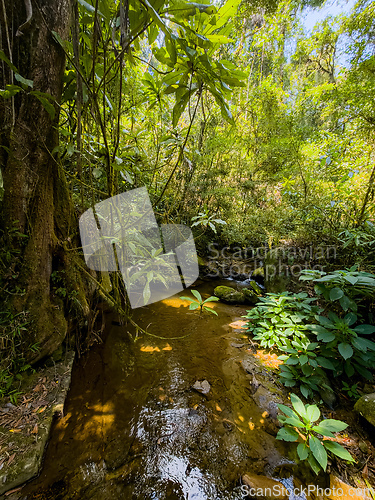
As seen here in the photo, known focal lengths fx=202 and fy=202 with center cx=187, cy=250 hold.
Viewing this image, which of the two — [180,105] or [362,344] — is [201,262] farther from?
[180,105]

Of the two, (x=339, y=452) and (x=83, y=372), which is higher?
(x=83, y=372)

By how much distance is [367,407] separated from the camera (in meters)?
1.63

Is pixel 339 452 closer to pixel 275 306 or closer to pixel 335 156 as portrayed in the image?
pixel 275 306

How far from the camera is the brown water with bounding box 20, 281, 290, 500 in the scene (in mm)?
1305

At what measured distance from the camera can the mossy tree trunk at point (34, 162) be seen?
1.51 meters

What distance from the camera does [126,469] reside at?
4.53 ft

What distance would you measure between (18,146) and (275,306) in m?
3.30

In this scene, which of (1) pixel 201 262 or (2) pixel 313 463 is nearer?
(2) pixel 313 463

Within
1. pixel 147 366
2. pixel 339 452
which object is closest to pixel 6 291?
pixel 147 366

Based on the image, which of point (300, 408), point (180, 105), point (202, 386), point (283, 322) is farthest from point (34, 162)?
point (283, 322)

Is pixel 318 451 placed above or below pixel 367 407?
above

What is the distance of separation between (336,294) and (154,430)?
78.2 inches

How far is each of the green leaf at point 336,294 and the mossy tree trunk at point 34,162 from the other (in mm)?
2557

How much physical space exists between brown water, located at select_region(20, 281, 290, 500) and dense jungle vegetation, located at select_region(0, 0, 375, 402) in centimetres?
60
